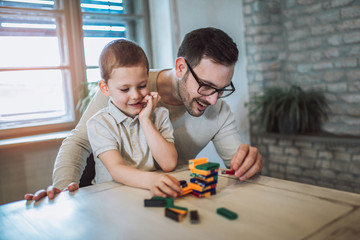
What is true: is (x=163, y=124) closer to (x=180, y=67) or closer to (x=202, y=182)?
(x=180, y=67)

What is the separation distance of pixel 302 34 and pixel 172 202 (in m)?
3.01

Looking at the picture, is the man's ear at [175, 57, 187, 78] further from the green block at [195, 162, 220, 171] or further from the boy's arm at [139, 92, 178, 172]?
the green block at [195, 162, 220, 171]

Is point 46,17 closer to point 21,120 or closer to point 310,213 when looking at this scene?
point 21,120

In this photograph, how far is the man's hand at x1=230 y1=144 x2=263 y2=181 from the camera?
3.56 ft

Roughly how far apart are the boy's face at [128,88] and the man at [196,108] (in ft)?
0.90

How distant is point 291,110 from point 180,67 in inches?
72.3

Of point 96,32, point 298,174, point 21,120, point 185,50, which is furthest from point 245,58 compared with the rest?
point 21,120

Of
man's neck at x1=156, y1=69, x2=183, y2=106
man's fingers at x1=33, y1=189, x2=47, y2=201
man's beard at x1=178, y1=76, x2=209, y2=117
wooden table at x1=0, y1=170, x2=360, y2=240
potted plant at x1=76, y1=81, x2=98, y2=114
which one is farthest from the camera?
potted plant at x1=76, y1=81, x2=98, y2=114

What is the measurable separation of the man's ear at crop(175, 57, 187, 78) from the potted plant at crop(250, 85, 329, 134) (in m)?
1.79

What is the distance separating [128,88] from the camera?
1.27 metres

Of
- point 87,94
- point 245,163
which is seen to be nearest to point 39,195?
point 245,163

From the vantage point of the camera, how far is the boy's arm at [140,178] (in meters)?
0.93

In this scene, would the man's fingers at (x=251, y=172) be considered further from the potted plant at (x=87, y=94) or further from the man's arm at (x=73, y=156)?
the potted plant at (x=87, y=94)

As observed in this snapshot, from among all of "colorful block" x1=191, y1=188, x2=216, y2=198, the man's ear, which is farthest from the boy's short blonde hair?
"colorful block" x1=191, y1=188, x2=216, y2=198
